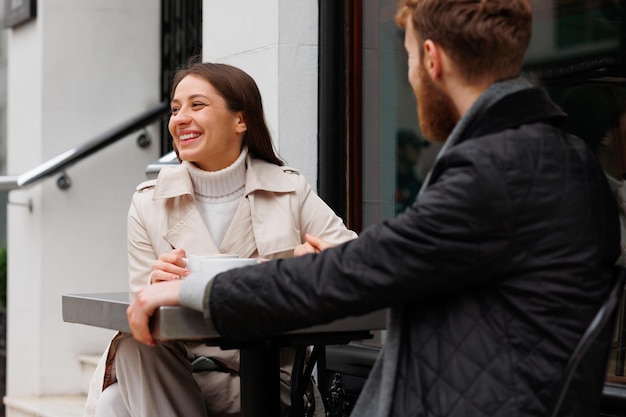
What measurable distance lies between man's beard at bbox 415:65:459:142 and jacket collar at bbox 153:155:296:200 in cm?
137

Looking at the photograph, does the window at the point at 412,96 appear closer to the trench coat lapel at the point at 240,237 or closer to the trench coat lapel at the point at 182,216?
the trench coat lapel at the point at 240,237

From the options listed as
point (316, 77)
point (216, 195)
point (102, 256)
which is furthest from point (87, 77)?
point (216, 195)

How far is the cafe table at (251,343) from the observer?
230cm

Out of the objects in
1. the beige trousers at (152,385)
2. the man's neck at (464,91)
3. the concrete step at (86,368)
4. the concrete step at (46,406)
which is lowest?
the concrete step at (46,406)

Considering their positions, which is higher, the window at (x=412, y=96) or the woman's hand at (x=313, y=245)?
the window at (x=412, y=96)

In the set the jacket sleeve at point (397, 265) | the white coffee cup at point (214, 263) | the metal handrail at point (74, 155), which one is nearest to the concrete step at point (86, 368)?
the metal handrail at point (74, 155)

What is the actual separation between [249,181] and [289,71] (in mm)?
1449

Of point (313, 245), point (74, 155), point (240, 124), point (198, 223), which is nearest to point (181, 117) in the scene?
point (240, 124)

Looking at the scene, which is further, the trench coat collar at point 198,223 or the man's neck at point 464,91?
the trench coat collar at point 198,223

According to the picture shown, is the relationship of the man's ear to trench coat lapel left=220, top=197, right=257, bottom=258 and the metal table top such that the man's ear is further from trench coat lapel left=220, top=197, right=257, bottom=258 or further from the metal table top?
trench coat lapel left=220, top=197, right=257, bottom=258

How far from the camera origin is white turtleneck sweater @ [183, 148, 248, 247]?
3459 mm

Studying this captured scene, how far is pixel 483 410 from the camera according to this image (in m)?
1.86

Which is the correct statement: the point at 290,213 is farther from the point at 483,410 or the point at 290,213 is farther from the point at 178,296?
the point at 483,410

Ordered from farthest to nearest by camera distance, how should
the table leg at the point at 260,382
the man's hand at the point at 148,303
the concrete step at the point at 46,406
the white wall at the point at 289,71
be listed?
the concrete step at the point at 46,406
the white wall at the point at 289,71
the table leg at the point at 260,382
the man's hand at the point at 148,303
